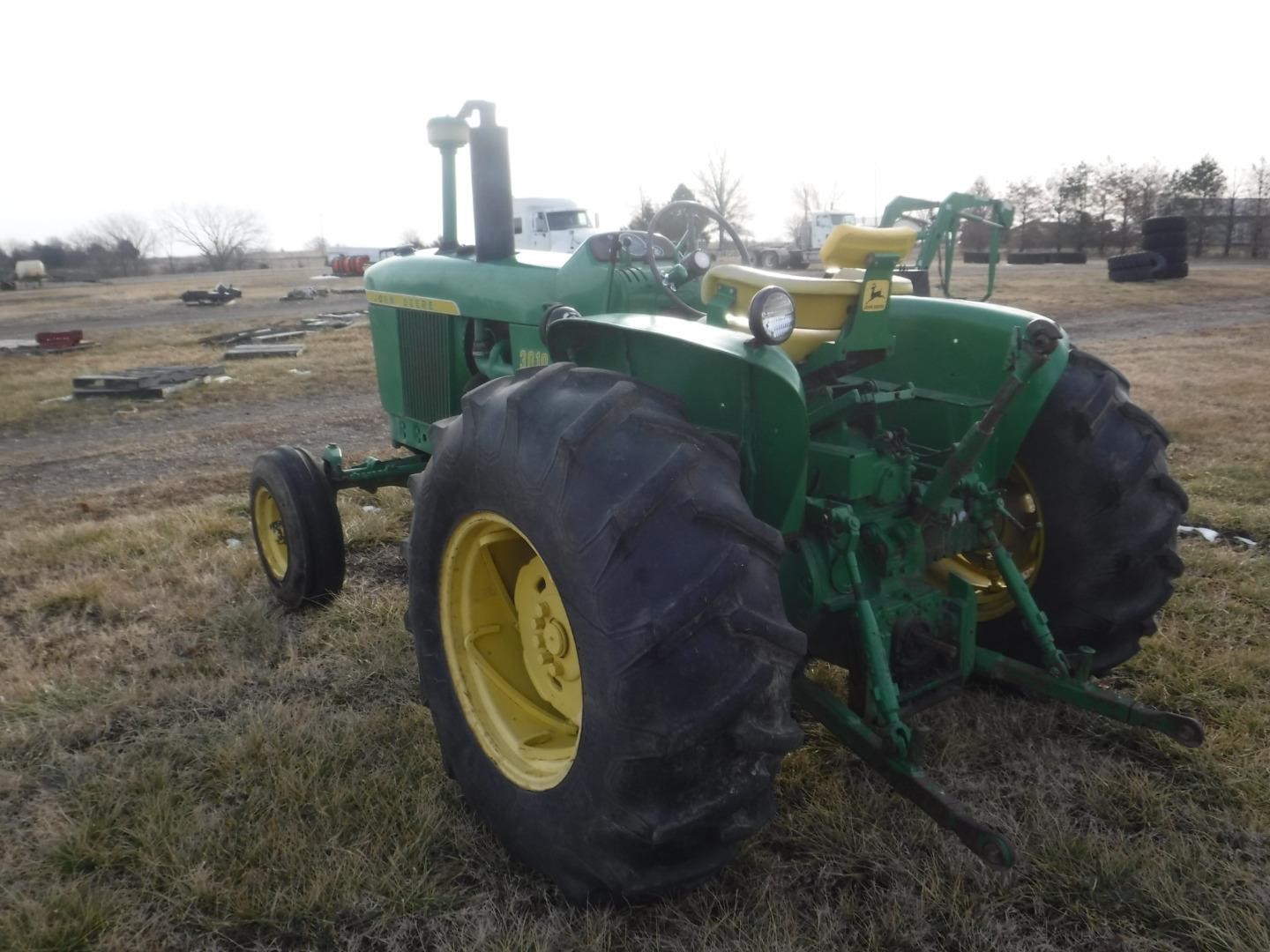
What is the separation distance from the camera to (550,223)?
995 inches

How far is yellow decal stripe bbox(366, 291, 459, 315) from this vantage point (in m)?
3.93

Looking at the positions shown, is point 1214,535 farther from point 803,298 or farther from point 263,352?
point 263,352

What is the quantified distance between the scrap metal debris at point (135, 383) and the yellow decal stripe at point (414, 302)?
6.91 meters

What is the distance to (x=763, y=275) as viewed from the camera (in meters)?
2.56

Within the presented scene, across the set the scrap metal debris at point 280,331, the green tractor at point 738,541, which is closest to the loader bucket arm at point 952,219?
the green tractor at point 738,541

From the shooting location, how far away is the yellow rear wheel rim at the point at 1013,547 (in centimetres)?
289

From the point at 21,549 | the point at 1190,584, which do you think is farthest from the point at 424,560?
the point at 21,549

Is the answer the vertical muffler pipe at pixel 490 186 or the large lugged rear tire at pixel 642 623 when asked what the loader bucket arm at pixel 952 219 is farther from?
the large lugged rear tire at pixel 642 623

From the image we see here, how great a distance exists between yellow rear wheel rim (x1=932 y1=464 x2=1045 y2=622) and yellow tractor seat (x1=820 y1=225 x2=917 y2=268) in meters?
0.80

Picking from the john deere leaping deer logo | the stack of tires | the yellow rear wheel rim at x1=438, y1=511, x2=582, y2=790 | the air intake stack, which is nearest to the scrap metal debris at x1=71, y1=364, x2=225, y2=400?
the air intake stack

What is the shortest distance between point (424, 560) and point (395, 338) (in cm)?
223

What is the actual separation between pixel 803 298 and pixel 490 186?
1682mm

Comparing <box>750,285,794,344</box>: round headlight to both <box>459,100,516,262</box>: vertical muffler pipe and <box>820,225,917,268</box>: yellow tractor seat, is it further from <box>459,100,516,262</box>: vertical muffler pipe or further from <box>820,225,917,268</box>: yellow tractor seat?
<box>459,100,516,262</box>: vertical muffler pipe

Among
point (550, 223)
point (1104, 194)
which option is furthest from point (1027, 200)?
point (550, 223)
